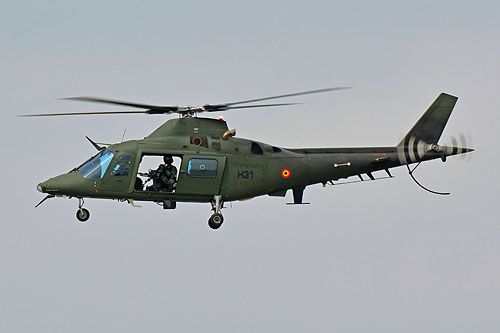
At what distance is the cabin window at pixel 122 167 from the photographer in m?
29.4

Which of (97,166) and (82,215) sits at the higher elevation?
(97,166)

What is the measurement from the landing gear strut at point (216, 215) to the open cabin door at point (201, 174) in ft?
0.85

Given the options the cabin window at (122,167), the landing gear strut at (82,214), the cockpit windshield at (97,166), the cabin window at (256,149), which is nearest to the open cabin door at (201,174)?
the cabin window at (256,149)

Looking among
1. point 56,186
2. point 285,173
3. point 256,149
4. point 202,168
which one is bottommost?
point 56,186

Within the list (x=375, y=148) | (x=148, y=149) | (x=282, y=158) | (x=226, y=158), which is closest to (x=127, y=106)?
(x=148, y=149)

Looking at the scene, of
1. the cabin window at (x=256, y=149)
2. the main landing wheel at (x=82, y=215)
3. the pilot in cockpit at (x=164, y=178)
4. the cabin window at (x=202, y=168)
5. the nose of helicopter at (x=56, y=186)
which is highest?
the cabin window at (x=256, y=149)

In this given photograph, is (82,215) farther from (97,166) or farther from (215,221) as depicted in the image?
(215,221)

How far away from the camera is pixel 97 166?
97.1 feet

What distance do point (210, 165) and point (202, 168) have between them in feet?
0.99

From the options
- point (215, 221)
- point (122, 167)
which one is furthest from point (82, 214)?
point (215, 221)

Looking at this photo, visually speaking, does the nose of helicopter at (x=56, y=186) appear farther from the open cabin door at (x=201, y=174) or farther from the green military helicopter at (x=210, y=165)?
the open cabin door at (x=201, y=174)

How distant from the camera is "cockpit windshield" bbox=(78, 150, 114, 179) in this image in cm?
2944

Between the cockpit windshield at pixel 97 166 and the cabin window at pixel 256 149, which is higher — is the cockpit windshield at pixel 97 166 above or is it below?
below

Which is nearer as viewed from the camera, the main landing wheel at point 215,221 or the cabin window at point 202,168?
the cabin window at point 202,168
